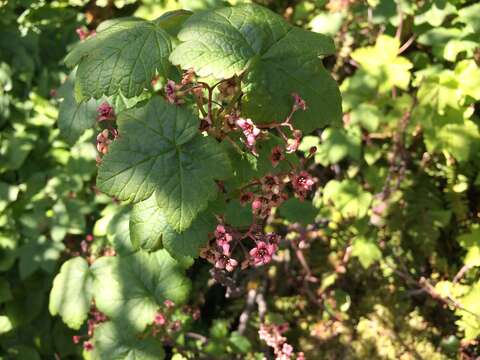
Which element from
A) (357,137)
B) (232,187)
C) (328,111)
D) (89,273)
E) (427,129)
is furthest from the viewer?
(357,137)

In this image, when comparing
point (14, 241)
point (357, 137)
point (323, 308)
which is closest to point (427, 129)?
point (357, 137)

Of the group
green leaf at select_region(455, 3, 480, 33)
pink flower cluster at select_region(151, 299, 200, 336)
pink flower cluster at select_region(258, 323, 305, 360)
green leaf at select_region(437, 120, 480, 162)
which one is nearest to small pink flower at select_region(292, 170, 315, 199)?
pink flower cluster at select_region(258, 323, 305, 360)

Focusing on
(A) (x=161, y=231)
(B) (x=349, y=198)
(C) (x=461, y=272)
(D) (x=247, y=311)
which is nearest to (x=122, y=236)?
(A) (x=161, y=231)

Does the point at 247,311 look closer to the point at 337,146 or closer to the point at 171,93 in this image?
the point at 337,146

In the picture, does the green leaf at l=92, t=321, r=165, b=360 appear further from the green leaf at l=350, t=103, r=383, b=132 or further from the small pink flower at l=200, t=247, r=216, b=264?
the green leaf at l=350, t=103, r=383, b=132

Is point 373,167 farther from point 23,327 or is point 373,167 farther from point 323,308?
point 23,327

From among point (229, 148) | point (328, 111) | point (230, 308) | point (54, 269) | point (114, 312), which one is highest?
point (328, 111)
